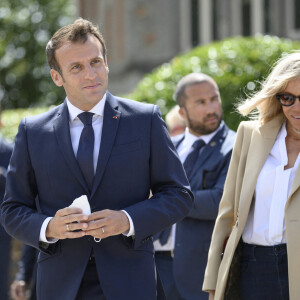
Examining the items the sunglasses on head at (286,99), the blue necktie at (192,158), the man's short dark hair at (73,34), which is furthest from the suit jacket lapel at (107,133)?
the blue necktie at (192,158)

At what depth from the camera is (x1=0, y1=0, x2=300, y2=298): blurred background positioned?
28.5ft

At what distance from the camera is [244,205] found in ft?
12.9

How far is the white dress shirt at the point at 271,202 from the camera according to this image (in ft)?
12.5

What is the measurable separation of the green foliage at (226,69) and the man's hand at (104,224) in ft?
15.7

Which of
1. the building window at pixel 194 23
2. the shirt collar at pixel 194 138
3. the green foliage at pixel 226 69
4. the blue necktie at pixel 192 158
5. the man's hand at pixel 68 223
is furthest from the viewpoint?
the building window at pixel 194 23

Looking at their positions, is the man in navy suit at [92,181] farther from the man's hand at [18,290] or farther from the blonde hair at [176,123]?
the blonde hair at [176,123]

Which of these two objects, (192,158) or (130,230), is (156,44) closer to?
(192,158)

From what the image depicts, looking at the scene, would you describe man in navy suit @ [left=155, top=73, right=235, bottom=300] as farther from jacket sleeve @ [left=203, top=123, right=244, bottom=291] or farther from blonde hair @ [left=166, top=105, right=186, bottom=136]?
jacket sleeve @ [left=203, top=123, right=244, bottom=291]

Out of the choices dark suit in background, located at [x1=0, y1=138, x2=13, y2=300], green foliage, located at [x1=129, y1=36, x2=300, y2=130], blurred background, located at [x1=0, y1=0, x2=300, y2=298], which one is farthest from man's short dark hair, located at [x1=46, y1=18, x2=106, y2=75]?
green foliage, located at [x1=129, y1=36, x2=300, y2=130]

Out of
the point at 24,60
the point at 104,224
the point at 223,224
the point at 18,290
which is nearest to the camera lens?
the point at 104,224

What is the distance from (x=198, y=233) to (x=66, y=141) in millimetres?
1952

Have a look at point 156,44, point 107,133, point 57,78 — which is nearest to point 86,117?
point 107,133

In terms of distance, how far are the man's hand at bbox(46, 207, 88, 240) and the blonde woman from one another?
1.00m

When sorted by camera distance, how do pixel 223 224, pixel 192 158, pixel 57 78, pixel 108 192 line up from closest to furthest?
pixel 108 192
pixel 57 78
pixel 223 224
pixel 192 158
